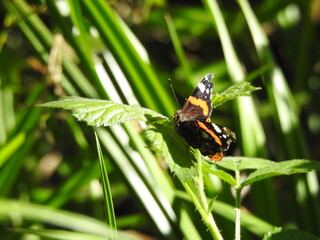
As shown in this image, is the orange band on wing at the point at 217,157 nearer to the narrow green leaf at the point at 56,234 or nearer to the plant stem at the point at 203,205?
the plant stem at the point at 203,205

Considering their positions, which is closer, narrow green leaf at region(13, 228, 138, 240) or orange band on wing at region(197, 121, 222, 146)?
orange band on wing at region(197, 121, 222, 146)

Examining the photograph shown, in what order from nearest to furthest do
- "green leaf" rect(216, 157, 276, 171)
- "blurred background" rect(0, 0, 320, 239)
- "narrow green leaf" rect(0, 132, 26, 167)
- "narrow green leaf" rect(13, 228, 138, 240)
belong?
1. "green leaf" rect(216, 157, 276, 171)
2. "narrow green leaf" rect(13, 228, 138, 240)
3. "blurred background" rect(0, 0, 320, 239)
4. "narrow green leaf" rect(0, 132, 26, 167)

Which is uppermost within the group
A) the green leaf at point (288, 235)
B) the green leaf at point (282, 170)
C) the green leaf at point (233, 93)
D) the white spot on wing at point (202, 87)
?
the white spot on wing at point (202, 87)

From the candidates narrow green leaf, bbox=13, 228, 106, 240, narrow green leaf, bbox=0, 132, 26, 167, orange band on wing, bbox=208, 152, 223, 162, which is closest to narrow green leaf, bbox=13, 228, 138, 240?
narrow green leaf, bbox=13, 228, 106, 240

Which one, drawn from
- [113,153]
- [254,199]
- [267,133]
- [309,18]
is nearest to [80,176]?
[113,153]

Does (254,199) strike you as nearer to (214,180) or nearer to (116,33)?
(214,180)

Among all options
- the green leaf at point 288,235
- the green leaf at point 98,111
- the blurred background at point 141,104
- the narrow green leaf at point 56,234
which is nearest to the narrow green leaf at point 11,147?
the blurred background at point 141,104

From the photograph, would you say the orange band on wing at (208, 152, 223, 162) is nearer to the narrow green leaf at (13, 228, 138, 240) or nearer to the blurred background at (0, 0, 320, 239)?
the blurred background at (0, 0, 320, 239)
